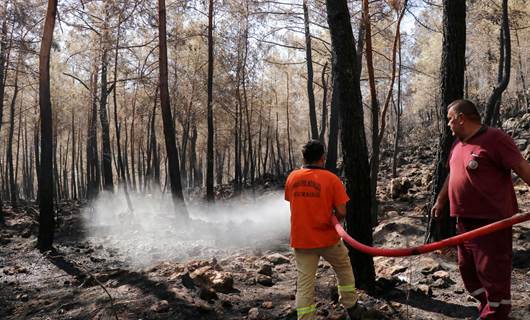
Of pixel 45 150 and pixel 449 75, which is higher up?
pixel 449 75

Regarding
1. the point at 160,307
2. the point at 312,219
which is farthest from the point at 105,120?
the point at 312,219

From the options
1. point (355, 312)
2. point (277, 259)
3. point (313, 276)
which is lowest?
point (277, 259)

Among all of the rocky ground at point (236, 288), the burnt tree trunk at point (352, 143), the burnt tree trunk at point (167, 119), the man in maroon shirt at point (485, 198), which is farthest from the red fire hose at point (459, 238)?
the burnt tree trunk at point (167, 119)

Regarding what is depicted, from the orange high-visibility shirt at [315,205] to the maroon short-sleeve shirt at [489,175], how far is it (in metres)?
0.98

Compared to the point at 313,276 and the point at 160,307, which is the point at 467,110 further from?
the point at 160,307

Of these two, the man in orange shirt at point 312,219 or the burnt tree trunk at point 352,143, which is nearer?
the man in orange shirt at point 312,219

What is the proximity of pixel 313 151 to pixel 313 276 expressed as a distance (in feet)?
3.73

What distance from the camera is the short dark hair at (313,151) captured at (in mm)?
3785

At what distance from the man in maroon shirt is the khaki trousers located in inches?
39.5

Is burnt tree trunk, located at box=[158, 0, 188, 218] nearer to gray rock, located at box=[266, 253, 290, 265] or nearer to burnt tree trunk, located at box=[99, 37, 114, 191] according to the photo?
burnt tree trunk, located at box=[99, 37, 114, 191]

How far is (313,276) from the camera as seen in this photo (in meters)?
3.77

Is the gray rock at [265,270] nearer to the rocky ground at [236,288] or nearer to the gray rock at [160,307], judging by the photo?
the rocky ground at [236,288]

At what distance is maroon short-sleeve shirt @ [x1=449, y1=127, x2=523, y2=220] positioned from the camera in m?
3.09

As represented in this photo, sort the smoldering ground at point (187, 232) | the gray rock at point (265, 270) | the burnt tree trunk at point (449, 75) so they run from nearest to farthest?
the burnt tree trunk at point (449, 75) < the gray rock at point (265, 270) < the smoldering ground at point (187, 232)
